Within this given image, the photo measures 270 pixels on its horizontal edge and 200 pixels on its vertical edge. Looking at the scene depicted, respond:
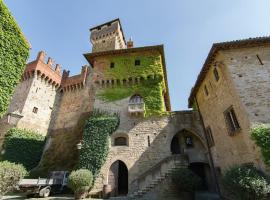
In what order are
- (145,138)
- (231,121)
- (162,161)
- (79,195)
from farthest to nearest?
(145,138), (162,161), (79,195), (231,121)

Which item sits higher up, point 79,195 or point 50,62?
point 50,62

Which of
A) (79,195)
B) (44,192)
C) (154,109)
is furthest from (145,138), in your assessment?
(44,192)

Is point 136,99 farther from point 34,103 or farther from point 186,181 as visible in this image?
point 34,103

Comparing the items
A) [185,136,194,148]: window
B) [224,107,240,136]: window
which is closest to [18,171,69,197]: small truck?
[185,136,194,148]: window

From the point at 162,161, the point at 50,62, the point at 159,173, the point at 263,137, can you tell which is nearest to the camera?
the point at 263,137

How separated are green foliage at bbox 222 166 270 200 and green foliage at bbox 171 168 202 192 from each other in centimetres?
282

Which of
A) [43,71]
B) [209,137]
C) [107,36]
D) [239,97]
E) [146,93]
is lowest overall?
[209,137]

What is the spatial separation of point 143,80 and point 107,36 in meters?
16.8

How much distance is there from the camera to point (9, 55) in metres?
10.8

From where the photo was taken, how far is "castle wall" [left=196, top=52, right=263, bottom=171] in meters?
9.98

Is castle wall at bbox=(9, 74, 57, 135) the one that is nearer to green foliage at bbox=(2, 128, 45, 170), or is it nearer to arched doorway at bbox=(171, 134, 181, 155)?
green foliage at bbox=(2, 128, 45, 170)

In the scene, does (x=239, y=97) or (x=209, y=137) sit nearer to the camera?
(x=239, y=97)

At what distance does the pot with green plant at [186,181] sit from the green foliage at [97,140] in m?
6.47

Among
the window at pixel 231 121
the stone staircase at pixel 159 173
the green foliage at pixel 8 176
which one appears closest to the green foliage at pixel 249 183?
the window at pixel 231 121
